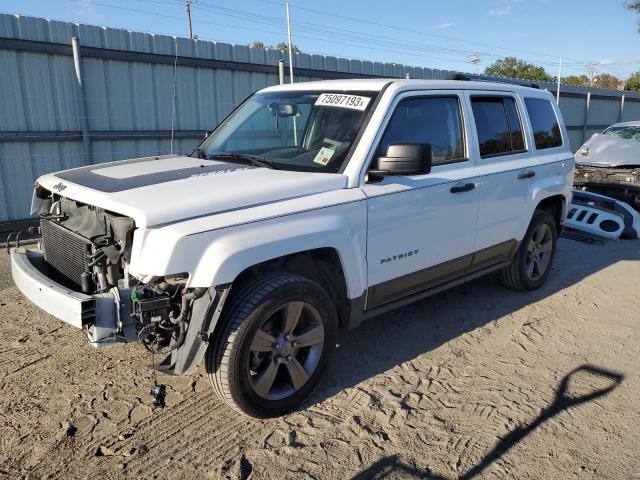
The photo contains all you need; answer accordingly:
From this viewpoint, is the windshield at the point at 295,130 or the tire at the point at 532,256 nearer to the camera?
the windshield at the point at 295,130

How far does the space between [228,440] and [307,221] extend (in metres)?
1.34

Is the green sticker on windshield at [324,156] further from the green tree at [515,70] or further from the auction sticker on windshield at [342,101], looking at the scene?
the green tree at [515,70]

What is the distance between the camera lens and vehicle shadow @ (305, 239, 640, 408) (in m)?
3.85

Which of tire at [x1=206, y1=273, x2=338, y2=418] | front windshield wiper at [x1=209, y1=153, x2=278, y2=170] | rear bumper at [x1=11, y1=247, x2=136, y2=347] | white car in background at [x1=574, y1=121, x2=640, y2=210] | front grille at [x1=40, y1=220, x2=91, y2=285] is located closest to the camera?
rear bumper at [x1=11, y1=247, x2=136, y2=347]

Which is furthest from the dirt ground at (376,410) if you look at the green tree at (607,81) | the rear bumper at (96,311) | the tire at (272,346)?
the green tree at (607,81)

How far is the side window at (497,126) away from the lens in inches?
177

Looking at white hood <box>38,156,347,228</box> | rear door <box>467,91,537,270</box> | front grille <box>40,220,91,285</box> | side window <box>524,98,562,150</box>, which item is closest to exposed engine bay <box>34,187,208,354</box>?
front grille <box>40,220,91,285</box>

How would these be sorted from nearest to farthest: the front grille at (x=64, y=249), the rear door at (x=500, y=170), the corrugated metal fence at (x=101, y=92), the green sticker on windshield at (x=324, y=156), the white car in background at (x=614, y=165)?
1. the front grille at (x=64, y=249)
2. the green sticker on windshield at (x=324, y=156)
3. the rear door at (x=500, y=170)
4. the corrugated metal fence at (x=101, y=92)
5. the white car in background at (x=614, y=165)

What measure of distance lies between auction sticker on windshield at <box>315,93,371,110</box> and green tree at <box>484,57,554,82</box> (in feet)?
160

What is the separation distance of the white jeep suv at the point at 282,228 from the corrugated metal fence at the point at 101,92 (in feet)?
12.7

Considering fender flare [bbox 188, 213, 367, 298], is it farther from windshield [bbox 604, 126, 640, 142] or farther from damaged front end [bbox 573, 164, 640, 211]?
windshield [bbox 604, 126, 640, 142]

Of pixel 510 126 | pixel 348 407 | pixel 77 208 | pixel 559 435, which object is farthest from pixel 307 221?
pixel 510 126

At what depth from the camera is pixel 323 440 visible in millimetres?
3016

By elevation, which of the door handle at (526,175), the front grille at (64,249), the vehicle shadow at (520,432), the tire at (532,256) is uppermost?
the door handle at (526,175)
